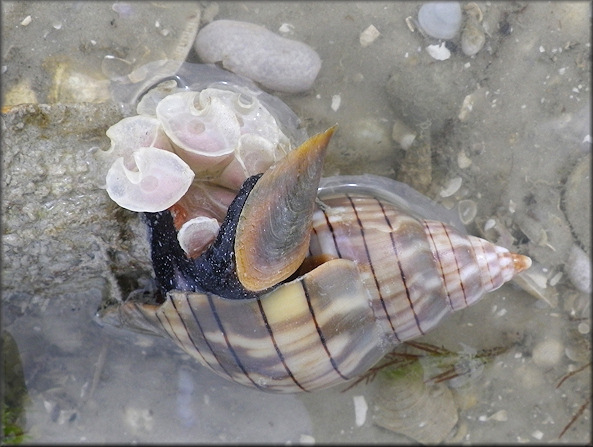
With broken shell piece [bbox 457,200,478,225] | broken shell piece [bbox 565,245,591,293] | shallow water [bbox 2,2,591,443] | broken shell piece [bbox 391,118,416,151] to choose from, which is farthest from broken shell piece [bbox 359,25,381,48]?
broken shell piece [bbox 565,245,591,293]

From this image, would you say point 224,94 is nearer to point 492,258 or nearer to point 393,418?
point 492,258

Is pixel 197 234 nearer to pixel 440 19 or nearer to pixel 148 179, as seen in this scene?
pixel 148 179

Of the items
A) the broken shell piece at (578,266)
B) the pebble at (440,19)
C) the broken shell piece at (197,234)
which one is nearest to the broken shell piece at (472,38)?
the pebble at (440,19)

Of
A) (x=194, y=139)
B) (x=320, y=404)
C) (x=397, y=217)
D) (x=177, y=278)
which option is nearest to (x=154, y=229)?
(x=177, y=278)

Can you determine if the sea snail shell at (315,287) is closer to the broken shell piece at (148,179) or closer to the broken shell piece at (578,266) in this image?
the broken shell piece at (148,179)

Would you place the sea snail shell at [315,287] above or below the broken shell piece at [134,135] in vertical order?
below

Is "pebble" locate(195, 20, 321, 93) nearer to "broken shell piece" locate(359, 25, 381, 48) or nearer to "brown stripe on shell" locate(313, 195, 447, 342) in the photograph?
"broken shell piece" locate(359, 25, 381, 48)
